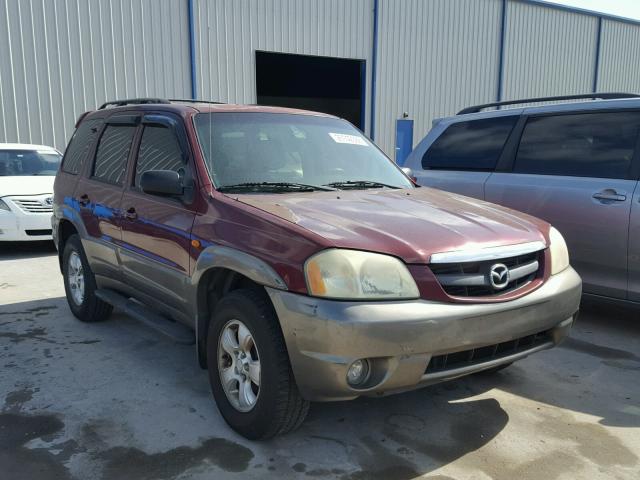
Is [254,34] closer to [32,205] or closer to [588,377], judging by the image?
[32,205]

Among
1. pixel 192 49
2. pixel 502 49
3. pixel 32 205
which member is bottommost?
pixel 32 205

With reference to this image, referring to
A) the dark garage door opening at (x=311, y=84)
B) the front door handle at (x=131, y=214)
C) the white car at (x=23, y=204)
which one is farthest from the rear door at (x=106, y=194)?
the dark garage door opening at (x=311, y=84)

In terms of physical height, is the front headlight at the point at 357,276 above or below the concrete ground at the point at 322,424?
above

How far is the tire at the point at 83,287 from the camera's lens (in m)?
4.71

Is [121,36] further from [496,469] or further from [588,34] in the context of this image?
[588,34]

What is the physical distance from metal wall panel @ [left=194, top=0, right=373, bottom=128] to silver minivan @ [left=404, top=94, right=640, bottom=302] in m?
8.96

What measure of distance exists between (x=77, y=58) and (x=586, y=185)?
421 inches

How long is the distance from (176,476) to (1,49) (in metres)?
11.1

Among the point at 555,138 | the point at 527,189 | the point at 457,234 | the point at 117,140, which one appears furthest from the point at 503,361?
the point at 117,140

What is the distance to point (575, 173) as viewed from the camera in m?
4.66

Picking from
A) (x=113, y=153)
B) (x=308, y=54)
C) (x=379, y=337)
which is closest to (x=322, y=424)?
(x=379, y=337)

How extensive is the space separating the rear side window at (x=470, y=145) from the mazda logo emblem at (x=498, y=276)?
277 cm

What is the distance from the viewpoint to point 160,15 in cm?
1232

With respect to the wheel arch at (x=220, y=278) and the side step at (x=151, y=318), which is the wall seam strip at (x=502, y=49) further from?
the wheel arch at (x=220, y=278)
